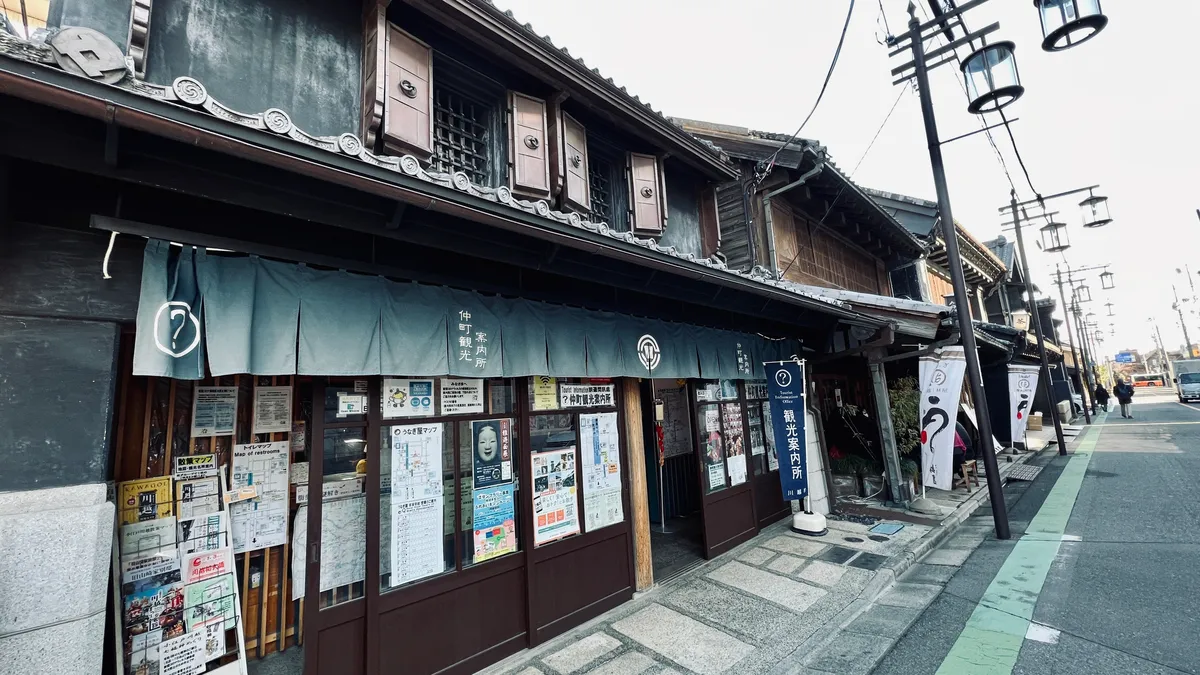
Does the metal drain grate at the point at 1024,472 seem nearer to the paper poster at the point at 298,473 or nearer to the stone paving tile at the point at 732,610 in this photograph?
the stone paving tile at the point at 732,610

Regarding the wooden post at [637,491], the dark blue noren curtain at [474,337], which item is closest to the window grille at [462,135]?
the dark blue noren curtain at [474,337]

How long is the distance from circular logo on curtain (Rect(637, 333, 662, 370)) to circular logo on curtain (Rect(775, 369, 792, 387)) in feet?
10.8

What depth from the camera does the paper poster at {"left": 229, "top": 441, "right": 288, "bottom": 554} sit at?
4.75 metres

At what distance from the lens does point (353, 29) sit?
5.30m

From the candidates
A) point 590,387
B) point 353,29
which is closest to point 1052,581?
point 590,387

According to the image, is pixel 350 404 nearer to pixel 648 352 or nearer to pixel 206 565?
pixel 206 565

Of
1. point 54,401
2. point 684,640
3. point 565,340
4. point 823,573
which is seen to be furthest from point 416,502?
point 823,573

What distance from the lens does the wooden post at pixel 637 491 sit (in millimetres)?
6363

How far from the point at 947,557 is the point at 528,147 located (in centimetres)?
915

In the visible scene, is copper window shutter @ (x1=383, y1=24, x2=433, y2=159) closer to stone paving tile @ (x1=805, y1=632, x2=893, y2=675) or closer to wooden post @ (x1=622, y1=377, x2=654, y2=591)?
wooden post @ (x1=622, y1=377, x2=654, y2=591)

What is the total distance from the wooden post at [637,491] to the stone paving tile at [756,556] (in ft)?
5.92

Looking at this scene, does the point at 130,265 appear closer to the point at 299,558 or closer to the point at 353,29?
the point at 299,558

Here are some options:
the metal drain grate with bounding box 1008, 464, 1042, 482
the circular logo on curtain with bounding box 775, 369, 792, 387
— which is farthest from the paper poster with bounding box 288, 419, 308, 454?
the metal drain grate with bounding box 1008, 464, 1042, 482

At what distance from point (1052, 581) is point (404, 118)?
10.2m
